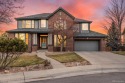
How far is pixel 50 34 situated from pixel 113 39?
13384 millimetres

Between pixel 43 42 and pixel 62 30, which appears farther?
pixel 43 42

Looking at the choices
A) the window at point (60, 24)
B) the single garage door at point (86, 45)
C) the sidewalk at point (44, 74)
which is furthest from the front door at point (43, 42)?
the sidewalk at point (44, 74)

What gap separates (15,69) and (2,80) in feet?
10.7

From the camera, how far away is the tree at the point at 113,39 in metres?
39.4

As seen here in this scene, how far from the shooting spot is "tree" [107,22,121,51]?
39.4 metres

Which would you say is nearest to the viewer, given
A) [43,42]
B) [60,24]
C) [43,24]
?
[60,24]

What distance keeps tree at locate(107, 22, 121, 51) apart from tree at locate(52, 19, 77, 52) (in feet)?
29.3

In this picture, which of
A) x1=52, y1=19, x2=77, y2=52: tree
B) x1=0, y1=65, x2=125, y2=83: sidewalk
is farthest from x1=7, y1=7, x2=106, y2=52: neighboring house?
x1=0, y1=65, x2=125, y2=83: sidewalk

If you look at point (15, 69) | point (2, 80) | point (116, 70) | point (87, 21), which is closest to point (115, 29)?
point (87, 21)

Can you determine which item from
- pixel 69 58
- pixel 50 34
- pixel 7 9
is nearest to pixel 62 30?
pixel 50 34

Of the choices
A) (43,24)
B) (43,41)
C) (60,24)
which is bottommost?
(43,41)

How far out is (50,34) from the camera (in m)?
35.5

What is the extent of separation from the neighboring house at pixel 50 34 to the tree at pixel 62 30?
51 cm

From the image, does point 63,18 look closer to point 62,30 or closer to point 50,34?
point 62,30
